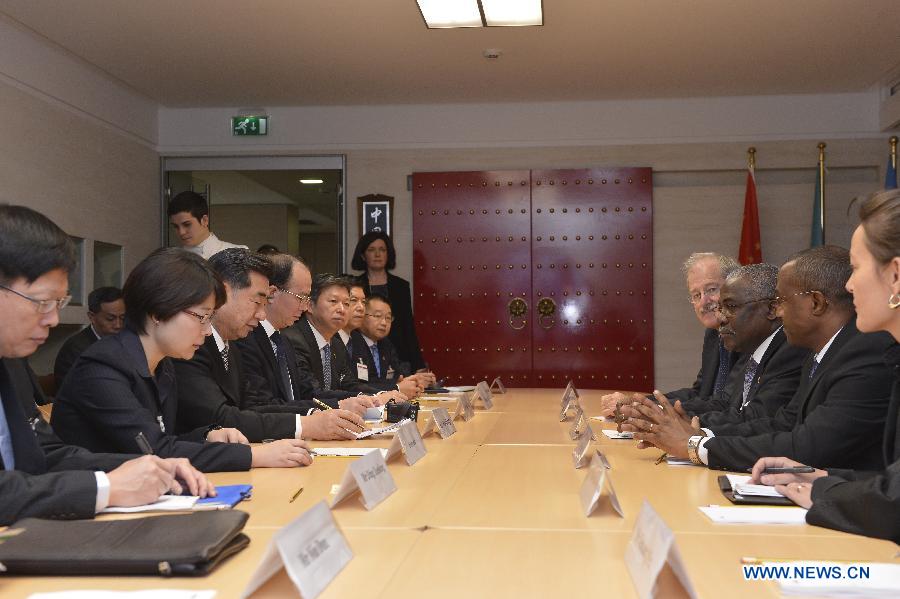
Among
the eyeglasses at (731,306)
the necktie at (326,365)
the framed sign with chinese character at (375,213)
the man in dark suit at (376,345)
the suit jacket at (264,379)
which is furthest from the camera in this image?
the framed sign with chinese character at (375,213)

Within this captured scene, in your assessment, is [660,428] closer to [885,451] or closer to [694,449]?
[694,449]

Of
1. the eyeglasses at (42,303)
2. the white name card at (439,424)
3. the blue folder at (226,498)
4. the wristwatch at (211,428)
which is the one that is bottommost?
the white name card at (439,424)

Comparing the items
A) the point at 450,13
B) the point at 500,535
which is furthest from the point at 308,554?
the point at 450,13

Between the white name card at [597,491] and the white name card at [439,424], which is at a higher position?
the white name card at [597,491]

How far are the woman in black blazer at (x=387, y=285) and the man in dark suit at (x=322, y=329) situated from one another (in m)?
1.68

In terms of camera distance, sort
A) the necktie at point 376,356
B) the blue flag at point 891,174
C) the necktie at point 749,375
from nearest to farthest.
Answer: the necktie at point 749,375
the necktie at point 376,356
the blue flag at point 891,174

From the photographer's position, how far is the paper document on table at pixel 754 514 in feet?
6.16

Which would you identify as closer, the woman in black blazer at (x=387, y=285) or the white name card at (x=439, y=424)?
the white name card at (x=439, y=424)

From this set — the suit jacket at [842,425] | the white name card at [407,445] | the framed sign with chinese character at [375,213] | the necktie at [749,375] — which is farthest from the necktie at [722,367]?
the framed sign with chinese character at [375,213]

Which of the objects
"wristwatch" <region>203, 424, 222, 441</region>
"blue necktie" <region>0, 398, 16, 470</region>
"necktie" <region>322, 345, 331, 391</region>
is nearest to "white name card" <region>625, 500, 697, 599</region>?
"blue necktie" <region>0, 398, 16, 470</region>

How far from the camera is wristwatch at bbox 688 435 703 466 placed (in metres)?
2.64

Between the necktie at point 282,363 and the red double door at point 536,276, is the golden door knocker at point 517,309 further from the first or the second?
the necktie at point 282,363

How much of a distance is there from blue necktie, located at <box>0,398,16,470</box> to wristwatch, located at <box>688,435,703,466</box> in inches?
68.9

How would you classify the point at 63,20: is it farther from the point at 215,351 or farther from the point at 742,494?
the point at 742,494
